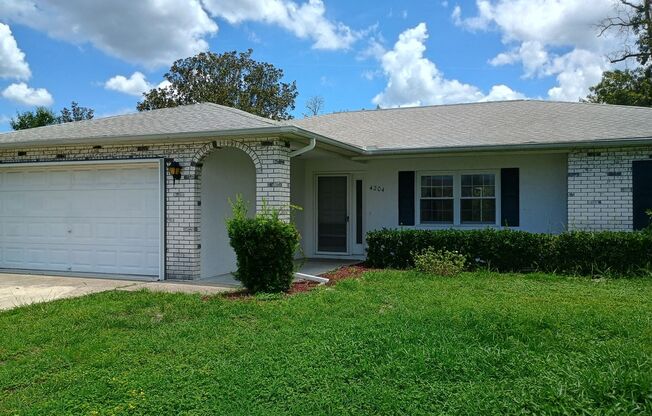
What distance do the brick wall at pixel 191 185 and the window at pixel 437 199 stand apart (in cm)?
471

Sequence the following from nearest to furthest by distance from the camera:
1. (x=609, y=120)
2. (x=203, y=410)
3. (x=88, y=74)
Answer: (x=203, y=410) < (x=609, y=120) < (x=88, y=74)

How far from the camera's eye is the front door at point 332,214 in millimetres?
13694

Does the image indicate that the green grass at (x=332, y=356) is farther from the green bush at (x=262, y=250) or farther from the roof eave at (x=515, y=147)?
the roof eave at (x=515, y=147)

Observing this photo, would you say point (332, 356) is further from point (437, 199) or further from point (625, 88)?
point (625, 88)

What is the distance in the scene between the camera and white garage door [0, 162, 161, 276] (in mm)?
10305

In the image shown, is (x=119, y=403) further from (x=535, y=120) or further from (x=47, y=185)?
(x=535, y=120)

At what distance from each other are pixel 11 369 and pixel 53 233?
728 centimetres

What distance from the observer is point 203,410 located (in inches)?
148

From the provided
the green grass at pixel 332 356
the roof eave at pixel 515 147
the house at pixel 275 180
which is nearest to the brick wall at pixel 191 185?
the house at pixel 275 180

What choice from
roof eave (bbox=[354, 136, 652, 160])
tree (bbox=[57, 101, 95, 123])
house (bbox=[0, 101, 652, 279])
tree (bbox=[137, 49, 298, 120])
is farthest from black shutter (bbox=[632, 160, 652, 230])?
tree (bbox=[57, 101, 95, 123])

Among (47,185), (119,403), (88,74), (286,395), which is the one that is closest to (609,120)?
(286,395)

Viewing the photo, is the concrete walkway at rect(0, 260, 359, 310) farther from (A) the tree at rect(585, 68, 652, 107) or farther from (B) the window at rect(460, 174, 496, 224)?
(A) the tree at rect(585, 68, 652, 107)

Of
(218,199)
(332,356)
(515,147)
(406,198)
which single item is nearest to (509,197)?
(515,147)

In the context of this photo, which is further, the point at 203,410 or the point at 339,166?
the point at 339,166
